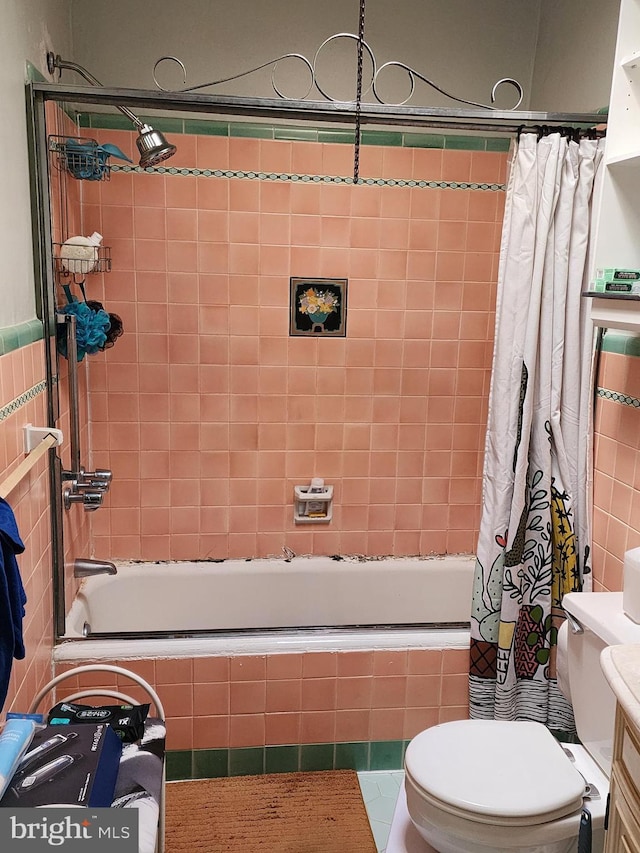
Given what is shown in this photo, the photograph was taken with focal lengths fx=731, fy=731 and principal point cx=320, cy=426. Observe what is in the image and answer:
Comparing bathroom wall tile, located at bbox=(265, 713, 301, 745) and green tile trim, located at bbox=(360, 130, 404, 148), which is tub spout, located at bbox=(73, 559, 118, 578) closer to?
bathroom wall tile, located at bbox=(265, 713, 301, 745)

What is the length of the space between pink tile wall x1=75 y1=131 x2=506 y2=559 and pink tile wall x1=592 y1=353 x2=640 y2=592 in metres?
0.86

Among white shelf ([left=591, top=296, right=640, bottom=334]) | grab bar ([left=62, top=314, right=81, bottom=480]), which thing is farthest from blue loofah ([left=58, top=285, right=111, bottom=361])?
white shelf ([left=591, top=296, right=640, bottom=334])

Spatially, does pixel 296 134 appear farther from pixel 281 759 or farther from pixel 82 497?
pixel 281 759

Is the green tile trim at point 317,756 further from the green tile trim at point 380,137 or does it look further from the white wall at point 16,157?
the green tile trim at point 380,137

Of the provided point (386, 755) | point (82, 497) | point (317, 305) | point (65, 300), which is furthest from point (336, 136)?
point (386, 755)

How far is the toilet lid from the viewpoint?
1.54 m

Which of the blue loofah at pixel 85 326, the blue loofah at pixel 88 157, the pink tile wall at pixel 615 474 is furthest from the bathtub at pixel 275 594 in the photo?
the blue loofah at pixel 88 157

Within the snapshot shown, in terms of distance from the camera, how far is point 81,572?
8.50 ft

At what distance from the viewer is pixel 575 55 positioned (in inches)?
101

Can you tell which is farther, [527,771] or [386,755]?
[386,755]

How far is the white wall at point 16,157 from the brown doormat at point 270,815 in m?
1.50

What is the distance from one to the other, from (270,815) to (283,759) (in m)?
0.21

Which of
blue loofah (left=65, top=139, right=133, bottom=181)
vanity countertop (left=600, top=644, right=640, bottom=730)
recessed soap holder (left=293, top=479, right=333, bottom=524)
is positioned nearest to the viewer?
vanity countertop (left=600, top=644, right=640, bottom=730)

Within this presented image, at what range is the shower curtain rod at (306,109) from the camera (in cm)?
202
